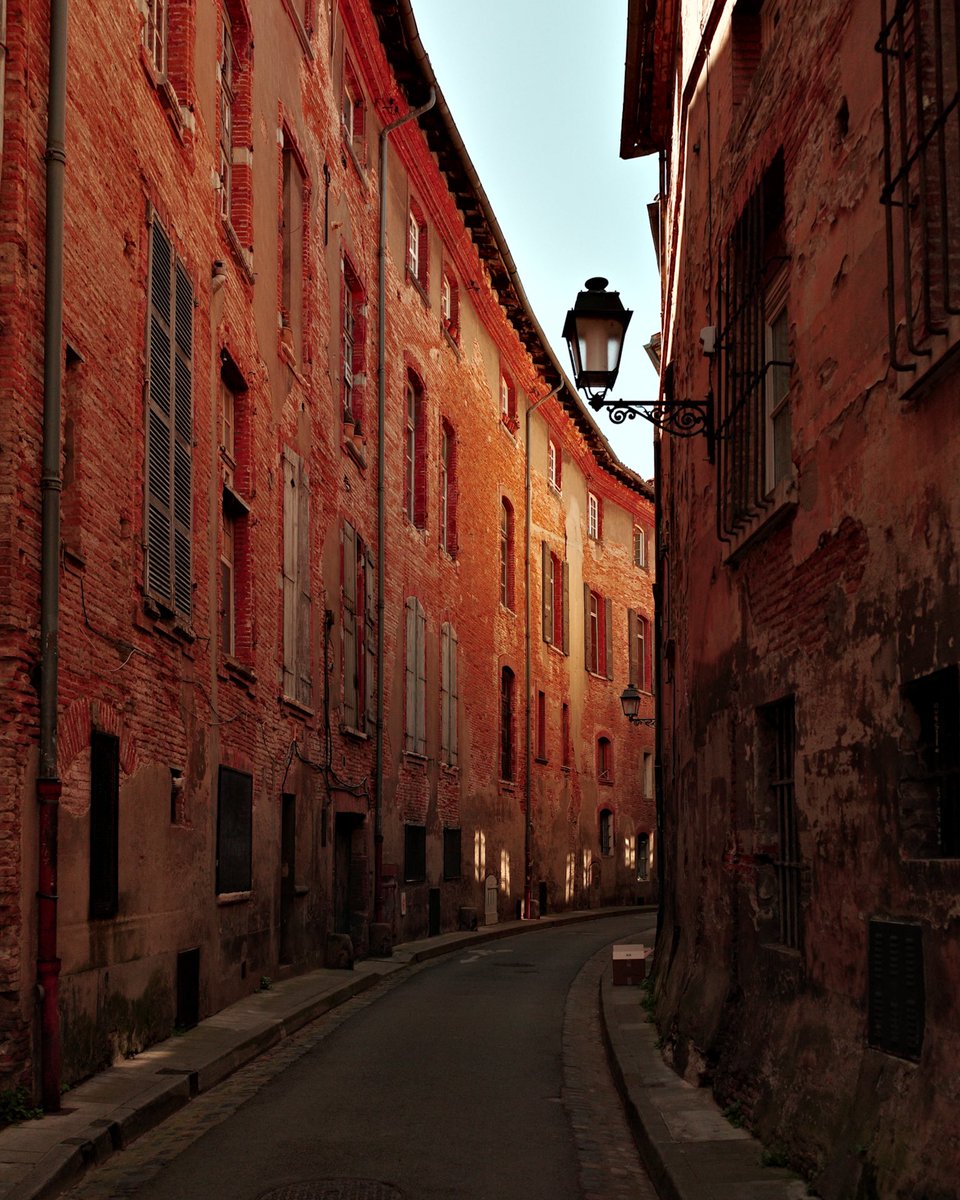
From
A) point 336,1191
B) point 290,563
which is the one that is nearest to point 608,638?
point 290,563

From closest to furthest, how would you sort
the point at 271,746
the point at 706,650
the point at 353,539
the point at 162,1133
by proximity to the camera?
the point at 162,1133, the point at 706,650, the point at 271,746, the point at 353,539

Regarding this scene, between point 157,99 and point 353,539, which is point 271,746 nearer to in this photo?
point 353,539

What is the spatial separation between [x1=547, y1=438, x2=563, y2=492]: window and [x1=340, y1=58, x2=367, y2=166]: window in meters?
13.9

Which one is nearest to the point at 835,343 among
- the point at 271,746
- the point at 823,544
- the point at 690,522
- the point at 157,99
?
the point at 823,544

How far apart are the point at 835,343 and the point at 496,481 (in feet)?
75.4

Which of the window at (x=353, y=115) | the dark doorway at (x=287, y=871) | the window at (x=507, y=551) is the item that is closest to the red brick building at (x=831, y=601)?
the dark doorway at (x=287, y=871)

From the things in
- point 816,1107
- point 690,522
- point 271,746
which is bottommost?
point 816,1107

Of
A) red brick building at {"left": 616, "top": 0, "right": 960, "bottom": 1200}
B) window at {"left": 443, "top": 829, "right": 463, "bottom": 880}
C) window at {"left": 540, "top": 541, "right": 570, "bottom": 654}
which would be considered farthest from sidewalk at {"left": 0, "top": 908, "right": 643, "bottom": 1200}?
window at {"left": 540, "top": 541, "right": 570, "bottom": 654}

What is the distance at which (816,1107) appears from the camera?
6.61m

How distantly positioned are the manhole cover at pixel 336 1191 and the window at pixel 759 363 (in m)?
3.94

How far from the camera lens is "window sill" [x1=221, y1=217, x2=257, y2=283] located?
46.3ft

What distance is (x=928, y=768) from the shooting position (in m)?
5.96

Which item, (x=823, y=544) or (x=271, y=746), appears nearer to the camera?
(x=823, y=544)

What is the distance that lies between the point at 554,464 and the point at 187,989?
2486cm
